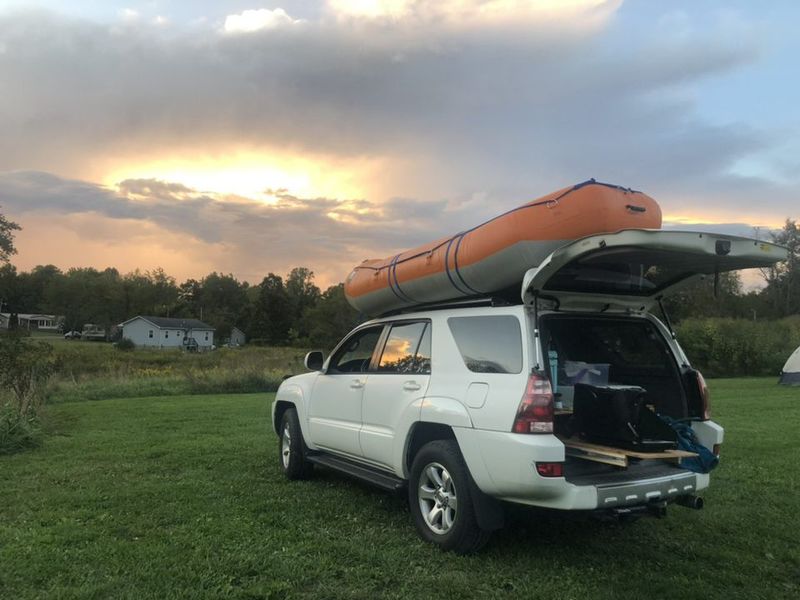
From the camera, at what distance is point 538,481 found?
3877 mm

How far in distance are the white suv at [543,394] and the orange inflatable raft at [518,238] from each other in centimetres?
19

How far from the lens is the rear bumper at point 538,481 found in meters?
3.88

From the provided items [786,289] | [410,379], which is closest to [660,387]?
[410,379]

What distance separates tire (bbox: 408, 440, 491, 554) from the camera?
4.33 metres

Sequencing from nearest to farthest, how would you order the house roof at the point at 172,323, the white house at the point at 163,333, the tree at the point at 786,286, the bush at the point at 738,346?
the bush at the point at 738,346
the tree at the point at 786,286
the white house at the point at 163,333
the house roof at the point at 172,323

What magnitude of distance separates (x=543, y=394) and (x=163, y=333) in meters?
85.0

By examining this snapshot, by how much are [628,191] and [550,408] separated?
1.70 metres

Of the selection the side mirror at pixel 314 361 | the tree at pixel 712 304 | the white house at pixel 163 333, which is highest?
the tree at pixel 712 304

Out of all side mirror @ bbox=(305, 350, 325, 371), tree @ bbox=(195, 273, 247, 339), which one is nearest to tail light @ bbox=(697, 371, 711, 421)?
side mirror @ bbox=(305, 350, 325, 371)

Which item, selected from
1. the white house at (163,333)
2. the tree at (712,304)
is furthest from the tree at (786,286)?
the white house at (163,333)

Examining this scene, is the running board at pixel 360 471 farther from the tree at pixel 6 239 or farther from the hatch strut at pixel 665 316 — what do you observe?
the tree at pixel 6 239

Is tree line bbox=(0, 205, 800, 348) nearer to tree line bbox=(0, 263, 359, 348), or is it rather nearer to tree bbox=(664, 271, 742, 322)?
tree line bbox=(0, 263, 359, 348)

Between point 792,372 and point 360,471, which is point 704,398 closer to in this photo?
point 360,471

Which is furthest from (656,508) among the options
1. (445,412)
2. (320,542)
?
(320,542)
